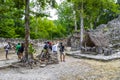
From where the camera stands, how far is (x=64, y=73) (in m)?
15.7

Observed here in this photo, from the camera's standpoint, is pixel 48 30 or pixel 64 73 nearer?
pixel 64 73

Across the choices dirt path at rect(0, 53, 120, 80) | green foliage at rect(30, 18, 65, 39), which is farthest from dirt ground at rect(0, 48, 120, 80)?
green foliage at rect(30, 18, 65, 39)

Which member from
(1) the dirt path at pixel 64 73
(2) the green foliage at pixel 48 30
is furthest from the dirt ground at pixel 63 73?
(2) the green foliage at pixel 48 30

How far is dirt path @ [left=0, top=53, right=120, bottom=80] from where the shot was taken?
14445mm

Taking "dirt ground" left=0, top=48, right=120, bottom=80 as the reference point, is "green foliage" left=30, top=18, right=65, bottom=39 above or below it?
above

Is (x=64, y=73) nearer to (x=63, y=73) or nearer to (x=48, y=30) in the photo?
(x=63, y=73)

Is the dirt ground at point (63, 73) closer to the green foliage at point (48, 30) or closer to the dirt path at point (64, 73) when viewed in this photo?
the dirt path at point (64, 73)

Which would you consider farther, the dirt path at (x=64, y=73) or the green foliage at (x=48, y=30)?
the green foliage at (x=48, y=30)

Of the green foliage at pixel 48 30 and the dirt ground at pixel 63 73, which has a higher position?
the green foliage at pixel 48 30

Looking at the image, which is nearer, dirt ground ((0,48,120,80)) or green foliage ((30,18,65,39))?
dirt ground ((0,48,120,80))

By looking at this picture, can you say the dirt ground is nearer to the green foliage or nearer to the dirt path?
the dirt path

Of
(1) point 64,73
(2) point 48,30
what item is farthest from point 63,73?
(2) point 48,30

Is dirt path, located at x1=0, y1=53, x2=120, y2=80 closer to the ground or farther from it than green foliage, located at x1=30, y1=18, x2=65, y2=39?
closer to the ground

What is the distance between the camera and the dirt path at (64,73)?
14445 millimetres
